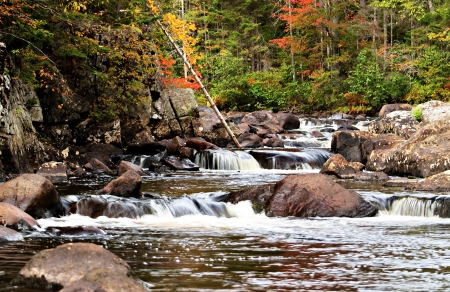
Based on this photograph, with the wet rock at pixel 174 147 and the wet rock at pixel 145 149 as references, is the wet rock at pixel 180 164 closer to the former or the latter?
the wet rock at pixel 174 147

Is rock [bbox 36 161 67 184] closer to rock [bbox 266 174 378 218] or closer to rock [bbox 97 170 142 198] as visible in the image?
rock [bbox 97 170 142 198]

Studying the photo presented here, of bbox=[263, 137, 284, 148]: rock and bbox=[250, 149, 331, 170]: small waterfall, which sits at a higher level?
bbox=[263, 137, 284, 148]: rock

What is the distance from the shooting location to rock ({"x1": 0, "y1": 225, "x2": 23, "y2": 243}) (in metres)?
8.13

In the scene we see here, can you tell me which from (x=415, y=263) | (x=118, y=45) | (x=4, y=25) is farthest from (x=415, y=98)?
(x=415, y=263)

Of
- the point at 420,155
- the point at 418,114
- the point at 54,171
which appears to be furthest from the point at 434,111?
the point at 54,171

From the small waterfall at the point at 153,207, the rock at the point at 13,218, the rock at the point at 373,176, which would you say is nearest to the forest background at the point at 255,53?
the small waterfall at the point at 153,207

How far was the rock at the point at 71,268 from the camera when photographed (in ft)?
17.2

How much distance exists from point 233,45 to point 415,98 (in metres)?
16.5

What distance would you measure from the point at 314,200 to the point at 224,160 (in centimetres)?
948

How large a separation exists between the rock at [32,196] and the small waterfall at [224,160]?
996 cm

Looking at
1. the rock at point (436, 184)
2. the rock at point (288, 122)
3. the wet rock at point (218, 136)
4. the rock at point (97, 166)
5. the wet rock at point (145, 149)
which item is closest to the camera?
the rock at point (436, 184)

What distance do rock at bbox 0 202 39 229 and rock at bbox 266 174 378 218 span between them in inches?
183

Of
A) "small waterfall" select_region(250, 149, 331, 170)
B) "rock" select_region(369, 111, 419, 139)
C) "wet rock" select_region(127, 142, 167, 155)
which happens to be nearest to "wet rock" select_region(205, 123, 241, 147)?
"wet rock" select_region(127, 142, 167, 155)

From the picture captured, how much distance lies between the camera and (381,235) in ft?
30.8
